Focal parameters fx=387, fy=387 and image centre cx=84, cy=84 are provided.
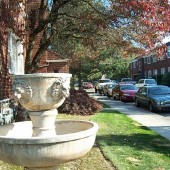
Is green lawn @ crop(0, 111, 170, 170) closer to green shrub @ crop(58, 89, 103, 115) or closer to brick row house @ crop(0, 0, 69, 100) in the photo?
A: brick row house @ crop(0, 0, 69, 100)

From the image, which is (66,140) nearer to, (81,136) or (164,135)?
(81,136)

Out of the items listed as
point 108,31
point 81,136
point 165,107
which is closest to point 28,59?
point 108,31

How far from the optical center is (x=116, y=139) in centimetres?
1104

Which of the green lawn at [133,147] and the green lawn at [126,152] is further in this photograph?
the green lawn at [133,147]

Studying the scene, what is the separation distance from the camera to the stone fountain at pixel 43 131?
4512mm

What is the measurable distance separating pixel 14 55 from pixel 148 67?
5958 centimetres

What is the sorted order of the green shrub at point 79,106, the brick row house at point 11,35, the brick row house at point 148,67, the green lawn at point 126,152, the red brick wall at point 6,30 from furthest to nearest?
the brick row house at point 148,67 < the green shrub at point 79,106 < the brick row house at point 11,35 < the red brick wall at point 6,30 < the green lawn at point 126,152

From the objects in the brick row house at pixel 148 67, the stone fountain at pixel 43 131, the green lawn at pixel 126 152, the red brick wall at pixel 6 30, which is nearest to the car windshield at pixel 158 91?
the green lawn at pixel 126 152

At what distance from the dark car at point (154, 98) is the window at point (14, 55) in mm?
7520

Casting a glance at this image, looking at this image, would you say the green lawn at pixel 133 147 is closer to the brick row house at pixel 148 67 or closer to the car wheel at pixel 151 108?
the car wheel at pixel 151 108

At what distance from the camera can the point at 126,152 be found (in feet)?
30.3

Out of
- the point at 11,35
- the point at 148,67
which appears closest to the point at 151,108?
the point at 11,35

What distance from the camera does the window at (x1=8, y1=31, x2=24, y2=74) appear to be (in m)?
15.2

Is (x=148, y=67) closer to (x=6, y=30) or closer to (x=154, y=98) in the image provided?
(x=154, y=98)
